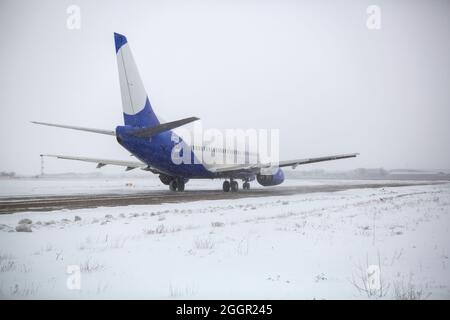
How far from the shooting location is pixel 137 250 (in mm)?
5820

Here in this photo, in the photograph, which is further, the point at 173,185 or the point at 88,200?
the point at 173,185

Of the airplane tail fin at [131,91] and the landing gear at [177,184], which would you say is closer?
the airplane tail fin at [131,91]

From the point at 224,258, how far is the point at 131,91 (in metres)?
13.8

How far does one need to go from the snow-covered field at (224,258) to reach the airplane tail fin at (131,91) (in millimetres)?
9144

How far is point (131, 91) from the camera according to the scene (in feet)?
55.5

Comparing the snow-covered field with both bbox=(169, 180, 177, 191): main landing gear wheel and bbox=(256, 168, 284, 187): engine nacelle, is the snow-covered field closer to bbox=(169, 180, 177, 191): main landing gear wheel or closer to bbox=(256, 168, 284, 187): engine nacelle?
bbox=(169, 180, 177, 191): main landing gear wheel

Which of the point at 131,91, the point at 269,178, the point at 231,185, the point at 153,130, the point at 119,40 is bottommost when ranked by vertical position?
the point at 231,185

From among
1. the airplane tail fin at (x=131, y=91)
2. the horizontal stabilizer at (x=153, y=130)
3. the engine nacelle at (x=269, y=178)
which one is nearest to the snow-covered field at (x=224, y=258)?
the horizontal stabilizer at (x=153, y=130)

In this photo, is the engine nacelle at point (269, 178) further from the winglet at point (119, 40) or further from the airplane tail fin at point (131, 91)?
the winglet at point (119, 40)

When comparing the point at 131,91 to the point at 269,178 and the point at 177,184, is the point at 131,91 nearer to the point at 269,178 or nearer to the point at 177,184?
the point at 177,184

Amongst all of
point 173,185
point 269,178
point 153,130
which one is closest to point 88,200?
point 153,130

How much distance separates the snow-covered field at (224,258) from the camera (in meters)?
4.15
